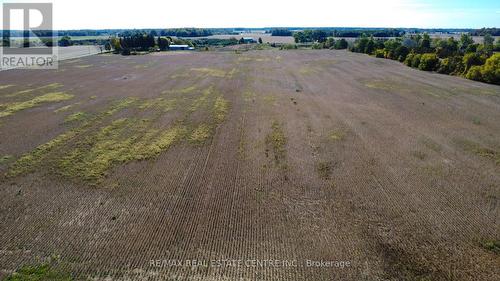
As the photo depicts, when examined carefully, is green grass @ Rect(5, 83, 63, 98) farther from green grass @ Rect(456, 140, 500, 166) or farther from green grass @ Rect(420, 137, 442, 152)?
green grass @ Rect(456, 140, 500, 166)

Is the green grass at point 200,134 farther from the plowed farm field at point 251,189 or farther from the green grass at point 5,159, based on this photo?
the green grass at point 5,159

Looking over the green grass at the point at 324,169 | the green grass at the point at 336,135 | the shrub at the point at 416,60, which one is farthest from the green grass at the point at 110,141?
the shrub at the point at 416,60

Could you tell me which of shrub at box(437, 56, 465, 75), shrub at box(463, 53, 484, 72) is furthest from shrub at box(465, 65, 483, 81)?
shrub at box(437, 56, 465, 75)

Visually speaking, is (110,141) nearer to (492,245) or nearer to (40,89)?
(492,245)

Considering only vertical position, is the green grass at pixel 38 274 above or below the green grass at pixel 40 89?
below

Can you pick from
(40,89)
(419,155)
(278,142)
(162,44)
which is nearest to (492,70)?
(419,155)

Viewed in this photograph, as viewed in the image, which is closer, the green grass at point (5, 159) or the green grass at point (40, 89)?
the green grass at point (5, 159)

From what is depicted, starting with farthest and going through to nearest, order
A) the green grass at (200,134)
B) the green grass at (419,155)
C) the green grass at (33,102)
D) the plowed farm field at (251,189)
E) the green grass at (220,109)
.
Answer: the green grass at (33,102)
the green grass at (220,109)
the green grass at (200,134)
the green grass at (419,155)
the plowed farm field at (251,189)
